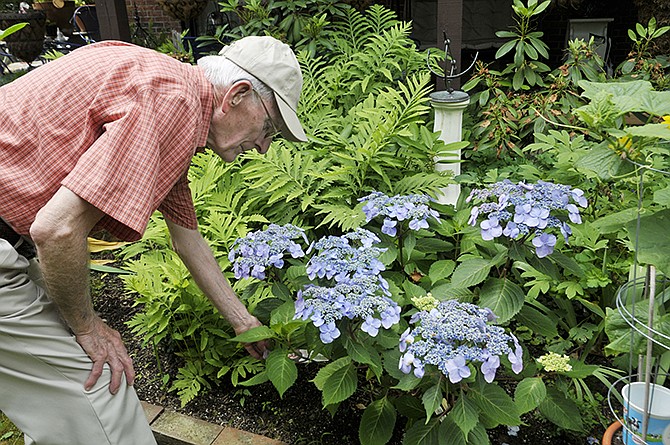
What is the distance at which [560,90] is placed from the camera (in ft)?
13.3

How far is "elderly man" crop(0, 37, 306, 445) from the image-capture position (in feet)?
4.90

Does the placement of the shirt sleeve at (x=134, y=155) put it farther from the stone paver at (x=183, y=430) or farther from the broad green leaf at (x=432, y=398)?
the stone paver at (x=183, y=430)

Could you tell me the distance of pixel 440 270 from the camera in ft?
8.00

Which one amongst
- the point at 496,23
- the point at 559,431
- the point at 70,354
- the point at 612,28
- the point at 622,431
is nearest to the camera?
the point at 70,354

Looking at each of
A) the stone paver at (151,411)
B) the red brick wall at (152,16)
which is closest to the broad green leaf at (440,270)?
the stone paver at (151,411)

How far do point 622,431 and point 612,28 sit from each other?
6.40 meters

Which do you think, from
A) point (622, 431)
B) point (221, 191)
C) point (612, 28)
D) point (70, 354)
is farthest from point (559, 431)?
point (612, 28)

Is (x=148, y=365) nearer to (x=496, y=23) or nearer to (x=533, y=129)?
(x=533, y=129)

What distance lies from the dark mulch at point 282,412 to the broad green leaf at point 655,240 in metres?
0.92

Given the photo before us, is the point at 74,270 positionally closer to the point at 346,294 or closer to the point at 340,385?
the point at 346,294

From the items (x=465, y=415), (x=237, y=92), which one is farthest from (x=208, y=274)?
(x=465, y=415)

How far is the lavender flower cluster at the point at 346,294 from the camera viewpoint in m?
1.80

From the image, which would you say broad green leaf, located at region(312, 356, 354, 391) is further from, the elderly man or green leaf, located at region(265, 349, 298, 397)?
the elderly man

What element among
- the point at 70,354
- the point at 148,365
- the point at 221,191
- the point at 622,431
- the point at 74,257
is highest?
the point at 74,257
